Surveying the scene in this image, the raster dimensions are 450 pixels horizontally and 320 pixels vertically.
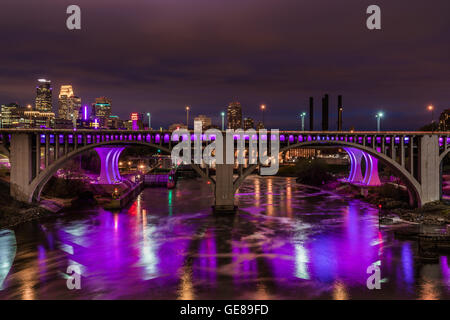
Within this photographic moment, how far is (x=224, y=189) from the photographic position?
49969 mm

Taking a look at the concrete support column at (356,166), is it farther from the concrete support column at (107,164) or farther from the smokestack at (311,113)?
the concrete support column at (107,164)

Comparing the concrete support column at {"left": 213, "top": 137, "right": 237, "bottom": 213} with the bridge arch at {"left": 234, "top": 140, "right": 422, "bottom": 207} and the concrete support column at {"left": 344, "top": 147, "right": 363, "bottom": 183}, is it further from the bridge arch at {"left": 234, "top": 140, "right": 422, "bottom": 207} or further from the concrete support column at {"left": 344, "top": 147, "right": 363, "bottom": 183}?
the concrete support column at {"left": 344, "top": 147, "right": 363, "bottom": 183}

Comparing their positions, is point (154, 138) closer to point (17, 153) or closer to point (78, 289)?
point (17, 153)

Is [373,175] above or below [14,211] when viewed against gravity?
above

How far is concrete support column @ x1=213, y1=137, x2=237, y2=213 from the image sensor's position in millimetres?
48969

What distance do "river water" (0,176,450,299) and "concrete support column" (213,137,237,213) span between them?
5.85ft

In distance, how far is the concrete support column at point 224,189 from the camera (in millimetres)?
48969

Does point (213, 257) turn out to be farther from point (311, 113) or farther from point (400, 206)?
point (311, 113)

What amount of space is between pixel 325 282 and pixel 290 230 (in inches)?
653

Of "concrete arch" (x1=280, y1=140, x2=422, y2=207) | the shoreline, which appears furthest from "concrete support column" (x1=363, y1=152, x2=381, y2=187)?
"concrete arch" (x1=280, y1=140, x2=422, y2=207)

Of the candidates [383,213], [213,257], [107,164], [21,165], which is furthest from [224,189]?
[107,164]

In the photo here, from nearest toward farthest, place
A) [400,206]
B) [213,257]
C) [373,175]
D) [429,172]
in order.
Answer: [213,257] < [429,172] < [400,206] < [373,175]

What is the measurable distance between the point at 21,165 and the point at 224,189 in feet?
90.7

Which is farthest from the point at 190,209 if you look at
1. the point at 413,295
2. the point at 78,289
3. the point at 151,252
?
the point at 413,295
